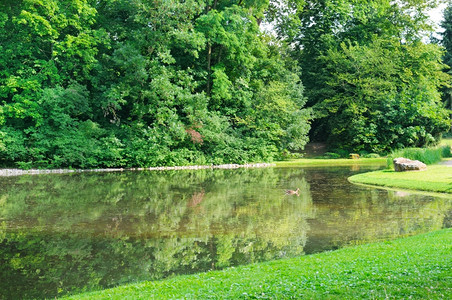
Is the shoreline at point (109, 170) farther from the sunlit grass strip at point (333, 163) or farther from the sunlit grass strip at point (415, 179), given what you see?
the sunlit grass strip at point (415, 179)

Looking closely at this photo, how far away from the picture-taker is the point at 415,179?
17.2 metres

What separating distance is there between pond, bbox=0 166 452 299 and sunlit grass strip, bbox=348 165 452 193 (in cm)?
107

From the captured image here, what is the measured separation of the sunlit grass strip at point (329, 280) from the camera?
4871 mm

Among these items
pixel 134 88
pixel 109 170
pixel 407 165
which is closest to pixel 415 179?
pixel 407 165

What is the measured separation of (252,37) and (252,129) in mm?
7042

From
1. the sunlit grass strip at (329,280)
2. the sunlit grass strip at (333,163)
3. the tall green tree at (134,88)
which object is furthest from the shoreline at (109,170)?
the sunlit grass strip at (329,280)

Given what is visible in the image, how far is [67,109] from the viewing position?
85.4 ft

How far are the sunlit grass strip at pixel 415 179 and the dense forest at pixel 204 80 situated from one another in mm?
12111

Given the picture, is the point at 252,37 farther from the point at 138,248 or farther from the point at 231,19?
the point at 138,248

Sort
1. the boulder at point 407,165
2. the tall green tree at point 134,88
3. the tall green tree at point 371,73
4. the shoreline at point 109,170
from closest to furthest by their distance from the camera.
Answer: the boulder at point 407,165 < the shoreline at point 109,170 < the tall green tree at point 134,88 < the tall green tree at point 371,73

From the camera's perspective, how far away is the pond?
7.20 m

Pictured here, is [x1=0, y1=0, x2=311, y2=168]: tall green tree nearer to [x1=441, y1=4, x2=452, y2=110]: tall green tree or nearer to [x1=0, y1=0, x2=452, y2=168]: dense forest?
[x1=0, y1=0, x2=452, y2=168]: dense forest

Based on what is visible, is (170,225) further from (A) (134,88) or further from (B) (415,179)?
(A) (134,88)

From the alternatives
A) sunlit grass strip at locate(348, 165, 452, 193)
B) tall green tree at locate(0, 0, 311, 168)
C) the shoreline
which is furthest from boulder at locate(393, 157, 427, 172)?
tall green tree at locate(0, 0, 311, 168)
